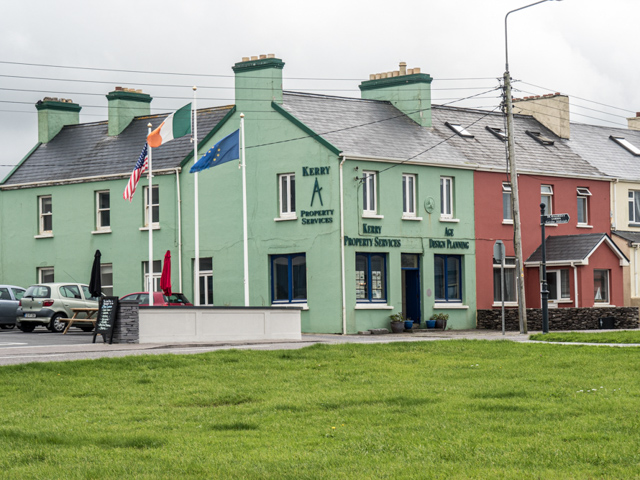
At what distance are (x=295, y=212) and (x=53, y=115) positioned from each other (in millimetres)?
15389

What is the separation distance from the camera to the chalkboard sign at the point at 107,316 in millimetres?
24844

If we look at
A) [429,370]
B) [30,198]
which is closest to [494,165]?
[30,198]

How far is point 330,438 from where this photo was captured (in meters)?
10.1

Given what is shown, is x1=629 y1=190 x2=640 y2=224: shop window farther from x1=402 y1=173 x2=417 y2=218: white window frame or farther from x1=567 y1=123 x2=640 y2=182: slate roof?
x1=402 y1=173 x2=417 y2=218: white window frame

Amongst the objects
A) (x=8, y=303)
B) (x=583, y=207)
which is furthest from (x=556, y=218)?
(x=8, y=303)

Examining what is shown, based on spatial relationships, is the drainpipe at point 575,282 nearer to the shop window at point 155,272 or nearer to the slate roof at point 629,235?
the slate roof at point 629,235

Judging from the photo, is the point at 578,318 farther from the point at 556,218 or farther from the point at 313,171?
the point at 313,171

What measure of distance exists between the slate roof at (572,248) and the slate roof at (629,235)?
2.11 m

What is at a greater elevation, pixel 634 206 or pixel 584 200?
pixel 584 200

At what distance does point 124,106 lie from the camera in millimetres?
44094

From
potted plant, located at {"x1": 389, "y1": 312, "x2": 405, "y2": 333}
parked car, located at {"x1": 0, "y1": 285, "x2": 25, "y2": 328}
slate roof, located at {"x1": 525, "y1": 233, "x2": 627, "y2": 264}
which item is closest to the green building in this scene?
potted plant, located at {"x1": 389, "y1": 312, "x2": 405, "y2": 333}

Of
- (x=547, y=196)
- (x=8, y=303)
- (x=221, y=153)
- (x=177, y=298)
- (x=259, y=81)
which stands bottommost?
(x=8, y=303)

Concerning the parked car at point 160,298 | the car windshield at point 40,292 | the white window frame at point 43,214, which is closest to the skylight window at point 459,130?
the parked car at point 160,298

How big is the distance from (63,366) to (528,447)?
9971 millimetres
